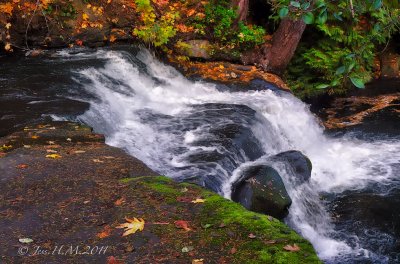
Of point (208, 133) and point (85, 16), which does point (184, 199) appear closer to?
point (208, 133)

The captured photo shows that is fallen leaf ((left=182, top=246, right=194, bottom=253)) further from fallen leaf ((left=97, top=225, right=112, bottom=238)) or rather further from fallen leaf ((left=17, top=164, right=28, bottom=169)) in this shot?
fallen leaf ((left=17, top=164, right=28, bottom=169))

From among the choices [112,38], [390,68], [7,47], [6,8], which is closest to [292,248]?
[7,47]

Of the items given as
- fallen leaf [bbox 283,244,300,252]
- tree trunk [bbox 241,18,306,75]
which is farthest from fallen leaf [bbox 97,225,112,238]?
tree trunk [bbox 241,18,306,75]

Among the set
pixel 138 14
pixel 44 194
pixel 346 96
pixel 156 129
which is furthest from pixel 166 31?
pixel 44 194

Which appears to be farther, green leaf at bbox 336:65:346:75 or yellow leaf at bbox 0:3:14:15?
yellow leaf at bbox 0:3:14:15

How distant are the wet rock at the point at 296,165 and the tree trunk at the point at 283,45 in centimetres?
511

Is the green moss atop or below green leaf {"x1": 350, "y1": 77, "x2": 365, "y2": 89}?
below

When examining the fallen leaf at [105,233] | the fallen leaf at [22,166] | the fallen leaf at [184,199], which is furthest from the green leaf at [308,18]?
the fallen leaf at [22,166]

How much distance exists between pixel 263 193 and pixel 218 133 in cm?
238

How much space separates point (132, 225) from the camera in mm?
3910

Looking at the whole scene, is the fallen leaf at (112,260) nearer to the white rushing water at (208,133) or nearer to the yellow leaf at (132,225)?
the yellow leaf at (132,225)

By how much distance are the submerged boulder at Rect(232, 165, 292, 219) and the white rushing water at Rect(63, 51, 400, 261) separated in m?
0.31

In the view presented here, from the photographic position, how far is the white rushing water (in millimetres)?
7117

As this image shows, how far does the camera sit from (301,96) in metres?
12.8
